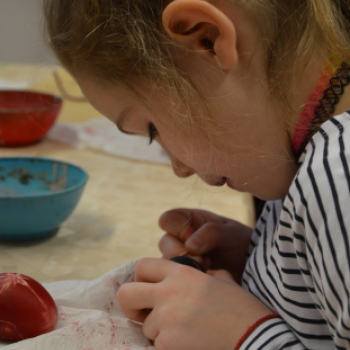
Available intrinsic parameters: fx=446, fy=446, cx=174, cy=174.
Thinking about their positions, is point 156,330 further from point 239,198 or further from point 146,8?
point 239,198

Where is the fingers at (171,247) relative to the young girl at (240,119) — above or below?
below

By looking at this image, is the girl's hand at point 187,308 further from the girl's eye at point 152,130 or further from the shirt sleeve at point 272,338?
the girl's eye at point 152,130

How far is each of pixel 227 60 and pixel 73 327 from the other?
350 millimetres

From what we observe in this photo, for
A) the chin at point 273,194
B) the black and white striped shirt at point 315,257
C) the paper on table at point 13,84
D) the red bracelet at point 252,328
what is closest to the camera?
the black and white striped shirt at point 315,257

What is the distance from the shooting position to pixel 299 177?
431mm

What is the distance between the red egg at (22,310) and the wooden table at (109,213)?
13 cm

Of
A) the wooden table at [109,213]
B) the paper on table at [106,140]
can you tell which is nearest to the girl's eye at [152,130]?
the wooden table at [109,213]

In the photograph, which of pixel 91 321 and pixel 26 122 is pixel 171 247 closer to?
pixel 91 321

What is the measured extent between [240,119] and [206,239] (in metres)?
0.26

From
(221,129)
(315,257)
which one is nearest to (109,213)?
(221,129)

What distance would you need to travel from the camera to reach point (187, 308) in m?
0.52

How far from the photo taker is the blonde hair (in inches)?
18.4

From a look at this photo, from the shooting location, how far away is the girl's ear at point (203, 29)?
43 centimetres

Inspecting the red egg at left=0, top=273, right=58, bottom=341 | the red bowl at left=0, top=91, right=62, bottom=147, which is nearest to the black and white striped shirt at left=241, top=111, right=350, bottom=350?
the red egg at left=0, top=273, right=58, bottom=341
